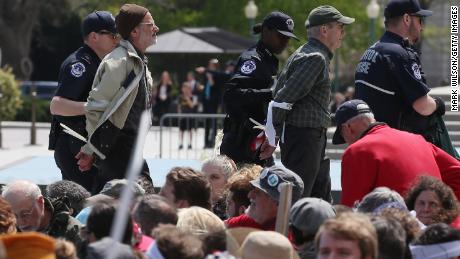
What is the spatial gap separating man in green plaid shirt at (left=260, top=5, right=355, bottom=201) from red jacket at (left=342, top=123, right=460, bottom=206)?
102 cm

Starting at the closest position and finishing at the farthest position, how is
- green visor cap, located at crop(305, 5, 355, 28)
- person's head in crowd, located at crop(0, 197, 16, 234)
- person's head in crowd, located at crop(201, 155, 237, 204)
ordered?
1. person's head in crowd, located at crop(0, 197, 16, 234)
2. person's head in crowd, located at crop(201, 155, 237, 204)
3. green visor cap, located at crop(305, 5, 355, 28)

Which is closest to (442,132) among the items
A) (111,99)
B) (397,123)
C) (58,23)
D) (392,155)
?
(397,123)

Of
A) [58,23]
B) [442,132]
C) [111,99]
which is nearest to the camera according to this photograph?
[111,99]

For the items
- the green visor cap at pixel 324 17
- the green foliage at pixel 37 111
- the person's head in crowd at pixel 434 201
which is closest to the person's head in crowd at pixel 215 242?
the person's head in crowd at pixel 434 201

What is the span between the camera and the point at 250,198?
7367mm

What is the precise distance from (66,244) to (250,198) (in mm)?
1991

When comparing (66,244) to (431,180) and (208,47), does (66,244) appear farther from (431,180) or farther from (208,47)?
(208,47)

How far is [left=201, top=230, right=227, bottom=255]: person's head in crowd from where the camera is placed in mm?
5964

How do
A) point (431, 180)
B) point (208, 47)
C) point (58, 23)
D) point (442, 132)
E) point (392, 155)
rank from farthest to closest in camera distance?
point (58, 23)
point (208, 47)
point (442, 132)
point (392, 155)
point (431, 180)

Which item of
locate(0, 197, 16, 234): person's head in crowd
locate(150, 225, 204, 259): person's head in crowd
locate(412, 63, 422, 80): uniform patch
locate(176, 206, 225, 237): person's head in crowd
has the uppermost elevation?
locate(412, 63, 422, 80): uniform patch

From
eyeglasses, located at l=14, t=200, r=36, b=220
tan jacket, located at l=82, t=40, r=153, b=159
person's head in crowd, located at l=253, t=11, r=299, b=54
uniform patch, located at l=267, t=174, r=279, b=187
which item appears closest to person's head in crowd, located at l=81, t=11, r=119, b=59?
tan jacket, located at l=82, t=40, r=153, b=159

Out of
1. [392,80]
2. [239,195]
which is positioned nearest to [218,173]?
[239,195]

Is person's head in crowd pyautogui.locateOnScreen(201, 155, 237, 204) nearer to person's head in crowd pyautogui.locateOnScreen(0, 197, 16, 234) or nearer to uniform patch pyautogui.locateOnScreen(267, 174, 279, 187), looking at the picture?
uniform patch pyautogui.locateOnScreen(267, 174, 279, 187)

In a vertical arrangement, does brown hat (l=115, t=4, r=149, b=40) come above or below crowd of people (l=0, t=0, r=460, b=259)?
above
